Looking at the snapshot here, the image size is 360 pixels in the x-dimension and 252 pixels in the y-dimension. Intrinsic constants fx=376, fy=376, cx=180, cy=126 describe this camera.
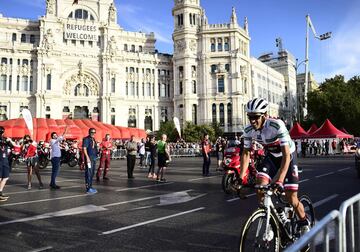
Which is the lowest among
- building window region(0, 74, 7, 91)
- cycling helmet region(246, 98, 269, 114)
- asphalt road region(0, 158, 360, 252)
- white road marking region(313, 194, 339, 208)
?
asphalt road region(0, 158, 360, 252)

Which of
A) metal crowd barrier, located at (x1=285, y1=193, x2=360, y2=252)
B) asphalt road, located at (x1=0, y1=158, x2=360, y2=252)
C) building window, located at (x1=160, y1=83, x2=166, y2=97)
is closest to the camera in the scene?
metal crowd barrier, located at (x1=285, y1=193, x2=360, y2=252)

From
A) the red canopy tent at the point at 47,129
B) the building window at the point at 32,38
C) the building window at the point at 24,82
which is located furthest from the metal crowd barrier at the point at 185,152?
Result: the building window at the point at 32,38

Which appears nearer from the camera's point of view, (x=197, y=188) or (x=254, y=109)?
(x=254, y=109)

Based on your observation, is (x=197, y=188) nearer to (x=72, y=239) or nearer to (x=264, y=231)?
(x=72, y=239)

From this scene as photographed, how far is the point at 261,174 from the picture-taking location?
188 inches

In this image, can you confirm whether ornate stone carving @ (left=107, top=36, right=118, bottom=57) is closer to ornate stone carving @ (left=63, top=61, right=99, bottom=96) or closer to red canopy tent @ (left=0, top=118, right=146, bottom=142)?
ornate stone carving @ (left=63, top=61, right=99, bottom=96)

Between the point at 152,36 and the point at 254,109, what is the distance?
77331 millimetres

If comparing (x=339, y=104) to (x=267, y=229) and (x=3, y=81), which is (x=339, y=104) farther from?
(x=267, y=229)

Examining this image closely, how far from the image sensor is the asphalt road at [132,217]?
590cm

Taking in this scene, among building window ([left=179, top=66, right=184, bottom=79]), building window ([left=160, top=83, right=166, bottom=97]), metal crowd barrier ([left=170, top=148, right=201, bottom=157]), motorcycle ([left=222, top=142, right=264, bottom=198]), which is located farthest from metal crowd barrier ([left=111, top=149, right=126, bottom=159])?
building window ([left=160, top=83, right=166, bottom=97])

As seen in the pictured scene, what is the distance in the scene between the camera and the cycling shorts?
485 cm

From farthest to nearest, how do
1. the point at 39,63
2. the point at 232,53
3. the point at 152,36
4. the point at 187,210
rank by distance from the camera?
the point at 152,36
the point at 232,53
the point at 39,63
the point at 187,210

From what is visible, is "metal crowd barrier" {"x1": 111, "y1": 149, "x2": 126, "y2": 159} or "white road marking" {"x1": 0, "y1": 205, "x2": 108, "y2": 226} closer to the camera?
"white road marking" {"x1": 0, "y1": 205, "x2": 108, "y2": 226}

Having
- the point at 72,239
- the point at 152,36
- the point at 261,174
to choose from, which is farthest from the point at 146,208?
the point at 152,36
